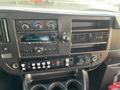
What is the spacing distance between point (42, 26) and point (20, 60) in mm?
275

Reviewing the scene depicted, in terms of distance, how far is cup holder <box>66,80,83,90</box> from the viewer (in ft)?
4.83

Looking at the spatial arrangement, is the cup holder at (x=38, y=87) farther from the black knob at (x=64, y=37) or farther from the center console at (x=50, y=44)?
the black knob at (x=64, y=37)

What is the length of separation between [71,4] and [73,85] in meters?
0.68

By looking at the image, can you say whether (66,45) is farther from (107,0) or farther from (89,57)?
(107,0)

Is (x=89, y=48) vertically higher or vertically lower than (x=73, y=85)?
higher

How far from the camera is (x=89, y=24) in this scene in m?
1.34

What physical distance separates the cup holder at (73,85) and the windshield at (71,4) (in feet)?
1.93

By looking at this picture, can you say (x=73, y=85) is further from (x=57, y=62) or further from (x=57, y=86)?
(x=57, y=62)

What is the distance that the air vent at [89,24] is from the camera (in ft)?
4.24

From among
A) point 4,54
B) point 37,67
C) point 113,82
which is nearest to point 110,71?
point 113,82

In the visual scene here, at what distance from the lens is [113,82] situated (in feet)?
5.28

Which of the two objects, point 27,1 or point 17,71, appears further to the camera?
point 27,1

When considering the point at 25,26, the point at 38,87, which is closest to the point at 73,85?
the point at 38,87

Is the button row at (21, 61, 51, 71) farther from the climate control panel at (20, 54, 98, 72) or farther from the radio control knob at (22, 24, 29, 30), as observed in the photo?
the radio control knob at (22, 24, 29, 30)
